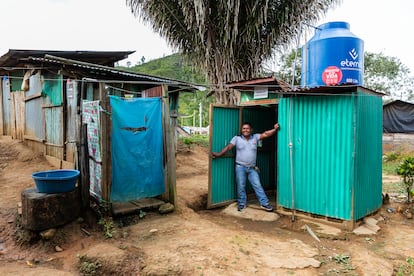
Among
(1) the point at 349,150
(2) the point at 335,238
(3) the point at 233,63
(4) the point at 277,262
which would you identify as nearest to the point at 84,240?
(4) the point at 277,262

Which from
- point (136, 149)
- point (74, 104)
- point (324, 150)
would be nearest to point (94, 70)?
point (74, 104)

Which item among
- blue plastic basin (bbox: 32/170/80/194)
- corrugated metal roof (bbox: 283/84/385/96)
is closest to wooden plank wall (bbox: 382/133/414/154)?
corrugated metal roof (bbox: 283/84/385/96)

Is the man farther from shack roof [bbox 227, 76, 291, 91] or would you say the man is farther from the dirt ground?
shack roof [bbox 227, 76, 291, 91]

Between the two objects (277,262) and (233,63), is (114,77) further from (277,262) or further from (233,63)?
(277,262)

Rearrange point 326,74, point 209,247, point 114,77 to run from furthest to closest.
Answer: point 114,77 < point 326,74 < point 209,247

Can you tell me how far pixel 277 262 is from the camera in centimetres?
365

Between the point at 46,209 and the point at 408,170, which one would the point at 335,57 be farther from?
the point at 46,209

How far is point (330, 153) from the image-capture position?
496 centimetres

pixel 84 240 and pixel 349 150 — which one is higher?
pixel 349 150

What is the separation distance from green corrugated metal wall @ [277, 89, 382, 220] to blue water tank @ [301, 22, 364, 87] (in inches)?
15.1

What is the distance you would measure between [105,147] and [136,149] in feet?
1.94

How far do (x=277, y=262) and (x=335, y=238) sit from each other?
145 centimetres

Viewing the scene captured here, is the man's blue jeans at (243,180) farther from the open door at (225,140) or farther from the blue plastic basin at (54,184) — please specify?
the blue plastic basin at (54,184)

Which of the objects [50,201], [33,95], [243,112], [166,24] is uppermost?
[166,24]
